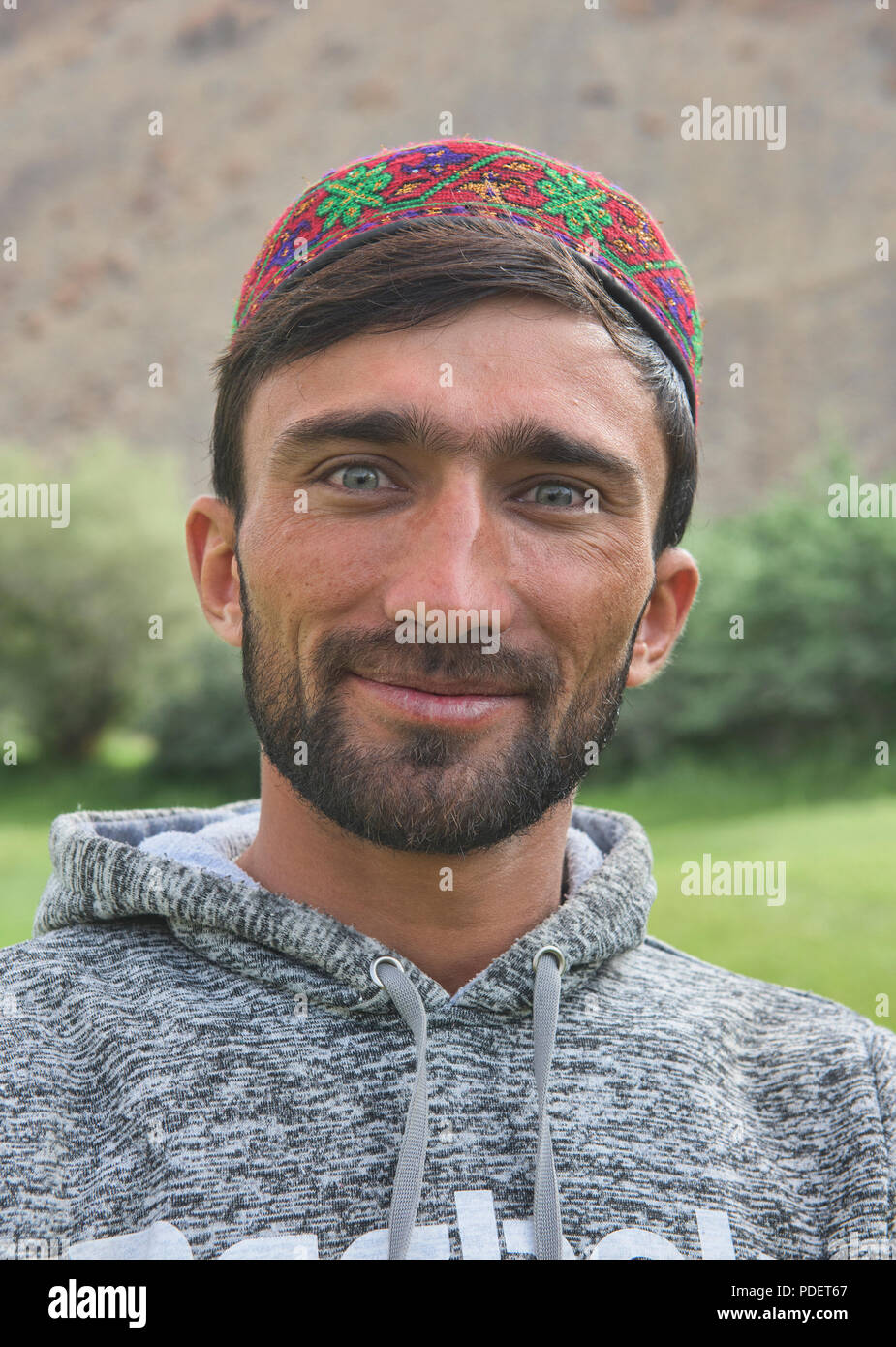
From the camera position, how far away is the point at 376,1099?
7.02ft

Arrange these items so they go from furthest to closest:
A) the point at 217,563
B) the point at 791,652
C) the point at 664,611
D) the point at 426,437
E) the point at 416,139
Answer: the point at 416,139, the point at 791,652, the point at 664,611, the point at 217,563, the point at 426,437

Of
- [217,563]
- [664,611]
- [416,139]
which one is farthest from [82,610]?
[416,139]

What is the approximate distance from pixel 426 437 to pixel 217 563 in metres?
0.60

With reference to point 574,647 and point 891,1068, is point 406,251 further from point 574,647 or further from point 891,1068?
point 891,1068

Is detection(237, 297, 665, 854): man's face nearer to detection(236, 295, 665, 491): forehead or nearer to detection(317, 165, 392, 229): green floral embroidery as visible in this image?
detection(236, 295, 665, 491): forehead

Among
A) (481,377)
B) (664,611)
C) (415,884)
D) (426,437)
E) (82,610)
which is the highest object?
(82,610)

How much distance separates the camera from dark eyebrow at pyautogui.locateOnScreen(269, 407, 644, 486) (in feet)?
7.09

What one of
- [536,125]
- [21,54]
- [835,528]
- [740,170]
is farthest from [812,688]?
[21,54]

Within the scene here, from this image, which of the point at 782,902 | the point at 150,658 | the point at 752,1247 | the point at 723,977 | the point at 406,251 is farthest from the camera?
the point at 150,658

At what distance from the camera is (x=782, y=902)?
15.2 m

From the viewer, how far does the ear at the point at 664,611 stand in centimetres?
262

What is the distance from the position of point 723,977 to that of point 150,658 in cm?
3580

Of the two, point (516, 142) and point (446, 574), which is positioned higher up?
point (516, 142)

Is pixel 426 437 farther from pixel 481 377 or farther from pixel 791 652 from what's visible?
pixel 791 652
